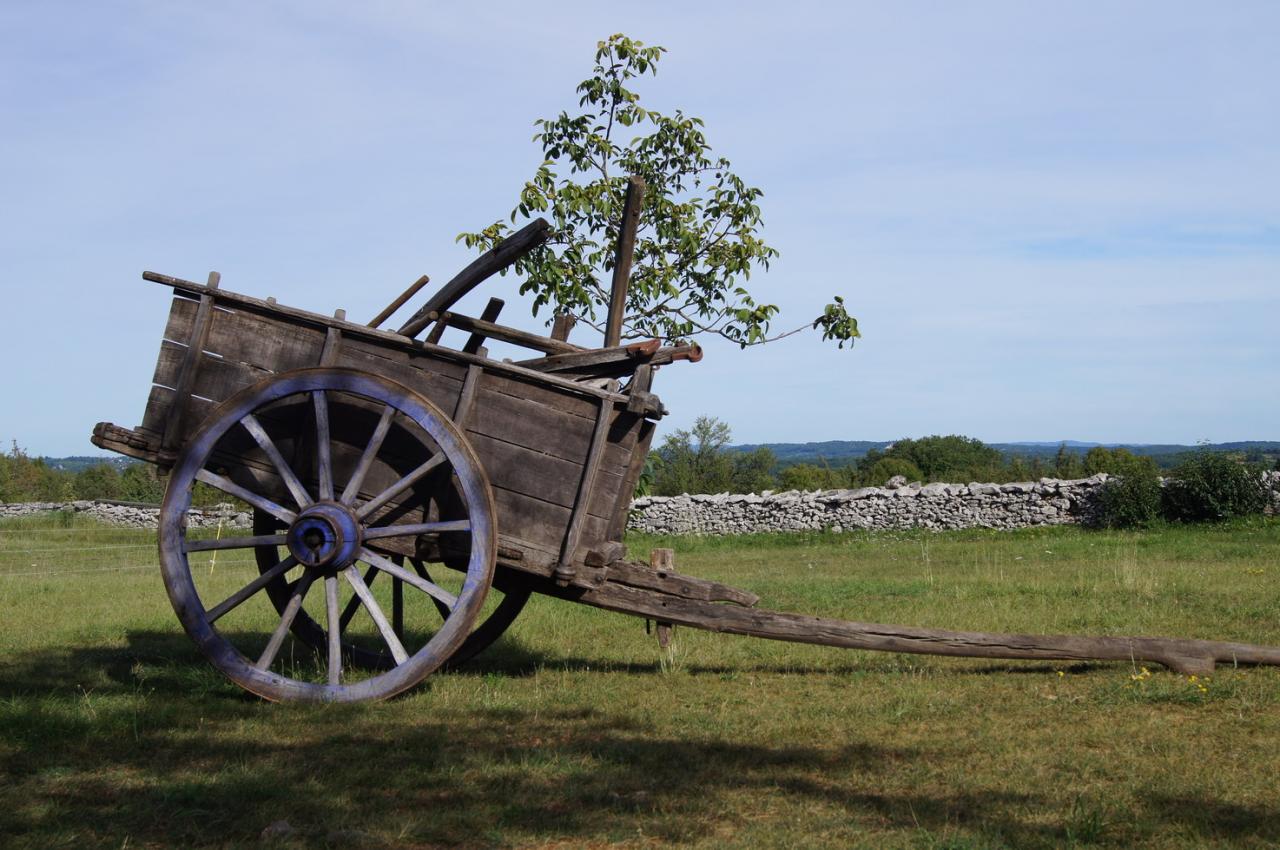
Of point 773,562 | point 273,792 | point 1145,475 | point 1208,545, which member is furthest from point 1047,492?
point 273,792

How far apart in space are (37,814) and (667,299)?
9197mm

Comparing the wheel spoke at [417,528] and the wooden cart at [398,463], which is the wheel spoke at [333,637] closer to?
the wooden cart at [398,463]

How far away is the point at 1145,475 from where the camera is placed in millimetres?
17500

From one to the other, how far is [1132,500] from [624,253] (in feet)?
46.1

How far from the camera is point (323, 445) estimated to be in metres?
5.01

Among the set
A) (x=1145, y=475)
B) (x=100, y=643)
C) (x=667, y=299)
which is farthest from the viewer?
(x=1145, y=475)

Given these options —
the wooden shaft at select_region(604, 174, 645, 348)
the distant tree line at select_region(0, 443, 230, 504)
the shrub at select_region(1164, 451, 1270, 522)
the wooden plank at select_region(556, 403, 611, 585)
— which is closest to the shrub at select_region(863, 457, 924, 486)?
the shrub at select_region(1164, 451, 1270, 522)

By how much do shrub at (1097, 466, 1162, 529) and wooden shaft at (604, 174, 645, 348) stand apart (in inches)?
542

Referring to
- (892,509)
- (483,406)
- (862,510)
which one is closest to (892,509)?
(892,509)

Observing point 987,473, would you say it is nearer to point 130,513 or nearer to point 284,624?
point 130,513

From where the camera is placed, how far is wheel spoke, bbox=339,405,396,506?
499 centimetres

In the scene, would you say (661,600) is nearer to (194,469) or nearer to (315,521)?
(315,521)

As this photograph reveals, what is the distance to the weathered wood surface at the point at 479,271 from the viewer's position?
5516 millimetres

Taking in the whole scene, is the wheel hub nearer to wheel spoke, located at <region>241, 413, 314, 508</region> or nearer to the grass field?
wheel spoke, located at <region>241, 413, 314, 508</region>
